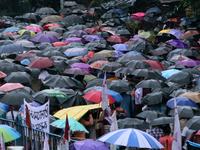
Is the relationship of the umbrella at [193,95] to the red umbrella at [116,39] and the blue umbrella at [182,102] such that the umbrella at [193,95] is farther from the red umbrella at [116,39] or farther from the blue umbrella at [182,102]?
the red umbrella at [116,39]

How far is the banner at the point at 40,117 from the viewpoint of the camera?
6449mm

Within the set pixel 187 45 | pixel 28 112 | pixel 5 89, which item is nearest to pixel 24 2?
pixel 187 45

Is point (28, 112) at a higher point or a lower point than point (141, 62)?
higher

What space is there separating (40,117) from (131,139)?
186cm

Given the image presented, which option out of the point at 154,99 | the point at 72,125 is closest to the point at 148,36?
the point at 154,99

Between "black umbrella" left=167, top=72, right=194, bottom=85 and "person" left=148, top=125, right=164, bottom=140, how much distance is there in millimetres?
3950

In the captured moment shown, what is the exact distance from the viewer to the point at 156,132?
721 centimetres

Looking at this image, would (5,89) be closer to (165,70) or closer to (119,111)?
(119,111)

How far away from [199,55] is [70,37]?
20.5 feet

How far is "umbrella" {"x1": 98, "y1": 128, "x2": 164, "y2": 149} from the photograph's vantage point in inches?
219

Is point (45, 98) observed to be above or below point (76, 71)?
above

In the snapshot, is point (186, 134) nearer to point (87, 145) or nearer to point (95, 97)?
point (95, 97)

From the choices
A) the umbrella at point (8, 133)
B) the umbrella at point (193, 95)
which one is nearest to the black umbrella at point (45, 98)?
the umbrella at point (8, 133)

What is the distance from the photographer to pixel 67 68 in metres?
12.2
